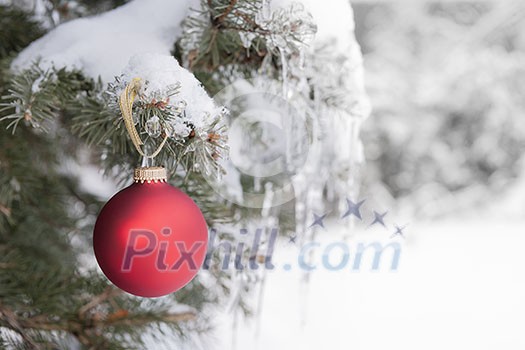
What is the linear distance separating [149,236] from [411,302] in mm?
1678

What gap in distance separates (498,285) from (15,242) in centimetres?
181

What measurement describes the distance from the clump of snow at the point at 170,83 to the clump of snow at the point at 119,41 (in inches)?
3.8

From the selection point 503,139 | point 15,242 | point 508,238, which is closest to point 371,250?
point 508,238

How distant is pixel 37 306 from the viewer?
53cm

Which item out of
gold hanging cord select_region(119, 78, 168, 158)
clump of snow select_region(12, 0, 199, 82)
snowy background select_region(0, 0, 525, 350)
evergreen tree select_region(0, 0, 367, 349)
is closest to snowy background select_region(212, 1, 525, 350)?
snowy background select_region(0, 0, 525, 350)

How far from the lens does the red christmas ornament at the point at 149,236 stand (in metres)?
0.35

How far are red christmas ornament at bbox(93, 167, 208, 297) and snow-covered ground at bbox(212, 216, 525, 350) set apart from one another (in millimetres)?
868

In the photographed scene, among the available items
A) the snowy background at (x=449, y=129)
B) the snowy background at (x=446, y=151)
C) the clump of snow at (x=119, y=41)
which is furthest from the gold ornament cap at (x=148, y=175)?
the snowy background at (x=449, y=129)

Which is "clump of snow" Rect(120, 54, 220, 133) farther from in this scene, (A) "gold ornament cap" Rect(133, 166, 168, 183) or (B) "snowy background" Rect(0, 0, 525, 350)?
(B) "snowy background" Rect(0, 0, 525, 350)

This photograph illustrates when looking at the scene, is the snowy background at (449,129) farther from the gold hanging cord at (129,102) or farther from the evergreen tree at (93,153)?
the gold hanging cord at (129,102)

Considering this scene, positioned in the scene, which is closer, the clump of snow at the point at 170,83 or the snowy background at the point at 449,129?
the clump of snow at the point at 170,83

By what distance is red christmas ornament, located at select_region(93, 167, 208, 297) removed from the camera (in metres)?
0.35

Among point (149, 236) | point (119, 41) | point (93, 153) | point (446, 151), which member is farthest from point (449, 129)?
point (149, 236)

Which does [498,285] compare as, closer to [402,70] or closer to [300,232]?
[402,70]
